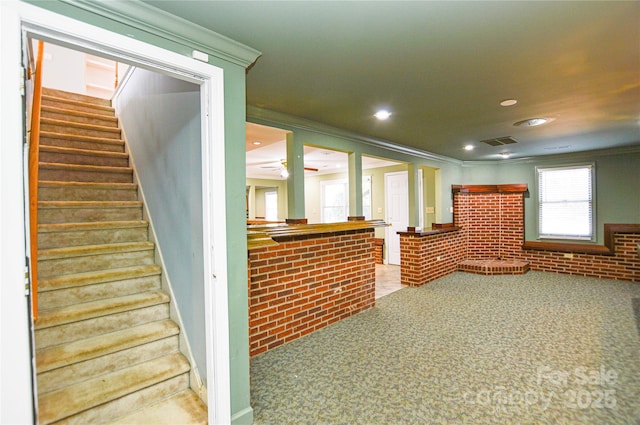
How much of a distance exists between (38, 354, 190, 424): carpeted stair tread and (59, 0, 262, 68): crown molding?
2.08 metres

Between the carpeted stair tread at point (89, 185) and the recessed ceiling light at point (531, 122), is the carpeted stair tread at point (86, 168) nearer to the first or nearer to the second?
the carpeted stair tread at point (89, 185)

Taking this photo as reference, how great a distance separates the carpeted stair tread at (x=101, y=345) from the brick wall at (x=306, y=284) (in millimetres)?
773

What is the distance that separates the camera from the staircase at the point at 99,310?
1.92 meters

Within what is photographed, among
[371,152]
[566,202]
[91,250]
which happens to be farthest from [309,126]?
[566,202]

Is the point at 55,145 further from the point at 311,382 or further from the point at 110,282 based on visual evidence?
the point at 311,382

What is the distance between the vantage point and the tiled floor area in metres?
5.06

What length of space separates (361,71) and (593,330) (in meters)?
3.54

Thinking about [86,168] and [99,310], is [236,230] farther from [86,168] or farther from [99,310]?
[86,168]

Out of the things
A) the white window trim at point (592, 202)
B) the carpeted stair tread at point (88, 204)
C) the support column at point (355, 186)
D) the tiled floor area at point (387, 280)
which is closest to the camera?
the carpeted stair tread at point (88, 204)

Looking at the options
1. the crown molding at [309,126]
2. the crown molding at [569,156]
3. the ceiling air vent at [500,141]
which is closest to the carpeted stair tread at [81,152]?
the crown molding at [309,126]

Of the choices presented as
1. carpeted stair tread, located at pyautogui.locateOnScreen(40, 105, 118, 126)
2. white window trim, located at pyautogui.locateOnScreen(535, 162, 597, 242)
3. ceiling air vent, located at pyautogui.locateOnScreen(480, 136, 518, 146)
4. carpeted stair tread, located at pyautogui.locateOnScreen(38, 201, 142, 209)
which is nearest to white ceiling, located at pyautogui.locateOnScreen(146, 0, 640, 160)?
ceiling air vent, located at pyautogui.locateOnScreen(480, 136, 518, 146)

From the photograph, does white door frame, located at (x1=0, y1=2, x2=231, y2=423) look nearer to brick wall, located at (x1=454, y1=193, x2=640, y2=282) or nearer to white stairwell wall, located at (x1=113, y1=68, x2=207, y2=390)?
white stairwell wall, located at (x1=113, y1=68, x2=207, y2=390)

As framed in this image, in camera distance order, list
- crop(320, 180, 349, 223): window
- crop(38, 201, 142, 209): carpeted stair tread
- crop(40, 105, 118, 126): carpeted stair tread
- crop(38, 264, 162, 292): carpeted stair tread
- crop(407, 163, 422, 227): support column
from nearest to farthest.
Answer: crop(38, 264, 162, 292): carpeted stair tread < crop(38, 201, 142, 209): carpeted stair tread < crop(40, 105, 118, 126): carpeted stair tread < crop(407, 163, 422, 227): support column < crop(320, 180, 349, 223): window

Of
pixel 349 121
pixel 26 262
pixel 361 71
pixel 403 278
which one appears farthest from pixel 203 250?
pixel 403 278
